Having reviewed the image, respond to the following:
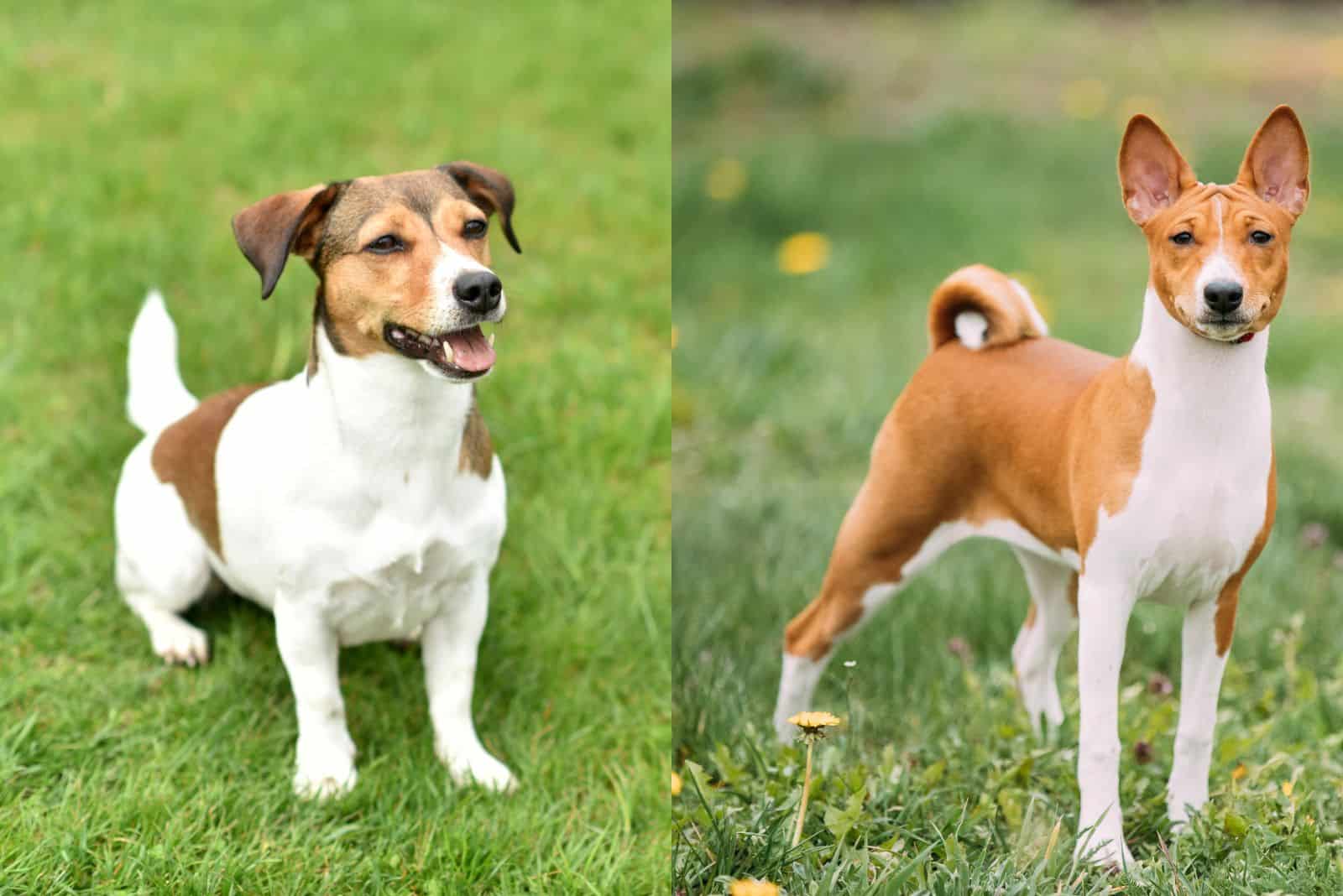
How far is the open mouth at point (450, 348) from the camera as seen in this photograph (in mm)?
3014

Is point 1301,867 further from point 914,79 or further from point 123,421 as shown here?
point 914,79

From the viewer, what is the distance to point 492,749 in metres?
3.75

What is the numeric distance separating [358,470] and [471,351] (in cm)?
42

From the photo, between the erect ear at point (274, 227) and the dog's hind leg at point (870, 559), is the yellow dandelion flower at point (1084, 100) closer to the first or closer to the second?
the dog's hind leg at point (870, 559)

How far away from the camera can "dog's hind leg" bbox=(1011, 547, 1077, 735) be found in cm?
362

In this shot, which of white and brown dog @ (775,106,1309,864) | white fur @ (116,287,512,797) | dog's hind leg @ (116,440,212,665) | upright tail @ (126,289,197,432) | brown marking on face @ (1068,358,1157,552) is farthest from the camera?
upright tail @ (126,289,197,432)

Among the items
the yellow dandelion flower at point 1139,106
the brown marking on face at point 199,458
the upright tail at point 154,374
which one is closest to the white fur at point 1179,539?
the brown marking on face at point 199,458

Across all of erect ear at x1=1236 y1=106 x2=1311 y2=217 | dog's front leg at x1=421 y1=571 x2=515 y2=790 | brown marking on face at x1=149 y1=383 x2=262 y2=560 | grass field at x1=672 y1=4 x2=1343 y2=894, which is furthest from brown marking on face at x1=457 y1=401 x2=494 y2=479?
erect ear at x1=1236 y1=106 x2=1311 y2=217

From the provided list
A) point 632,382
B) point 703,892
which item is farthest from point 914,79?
point 703,892

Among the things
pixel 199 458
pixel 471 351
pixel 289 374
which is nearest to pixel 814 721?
pixel 471 351

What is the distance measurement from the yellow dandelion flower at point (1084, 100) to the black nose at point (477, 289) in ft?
24.9

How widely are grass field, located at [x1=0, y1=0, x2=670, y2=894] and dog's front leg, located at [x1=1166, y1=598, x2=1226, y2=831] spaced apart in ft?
3.75

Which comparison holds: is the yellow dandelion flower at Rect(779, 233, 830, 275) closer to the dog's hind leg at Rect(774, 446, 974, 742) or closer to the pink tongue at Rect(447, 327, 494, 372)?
the dog's hind leg at Rect(774, 446, 974, 742)

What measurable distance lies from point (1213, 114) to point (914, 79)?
86.8 inches
